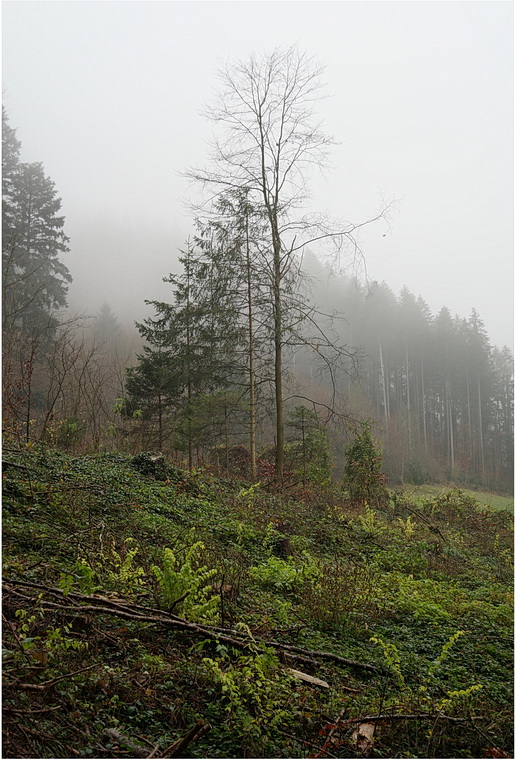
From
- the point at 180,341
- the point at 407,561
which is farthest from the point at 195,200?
the point at 407,561

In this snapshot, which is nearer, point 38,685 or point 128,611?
point 38,685

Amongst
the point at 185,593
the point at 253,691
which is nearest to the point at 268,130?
the point at 185,593

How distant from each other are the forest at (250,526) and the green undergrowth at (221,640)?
0.02m

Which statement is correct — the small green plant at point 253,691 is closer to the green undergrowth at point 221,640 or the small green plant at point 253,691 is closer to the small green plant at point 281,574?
the green undergrowth at point 221,640

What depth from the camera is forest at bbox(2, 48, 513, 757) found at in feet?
7.38

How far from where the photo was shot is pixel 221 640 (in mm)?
2711

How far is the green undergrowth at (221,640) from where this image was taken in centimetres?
209

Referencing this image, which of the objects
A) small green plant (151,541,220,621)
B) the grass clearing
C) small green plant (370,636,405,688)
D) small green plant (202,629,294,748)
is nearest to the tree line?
the grass clearing

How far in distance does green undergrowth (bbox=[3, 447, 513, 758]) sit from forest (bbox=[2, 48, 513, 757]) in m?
0.02

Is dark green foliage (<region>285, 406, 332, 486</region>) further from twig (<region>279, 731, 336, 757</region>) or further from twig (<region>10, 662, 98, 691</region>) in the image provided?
twig (<region>10, 662, 98, 691</region>)

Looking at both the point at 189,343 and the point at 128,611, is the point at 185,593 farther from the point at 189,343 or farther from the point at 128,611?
the point at 189,343

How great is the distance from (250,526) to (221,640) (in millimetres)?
3016

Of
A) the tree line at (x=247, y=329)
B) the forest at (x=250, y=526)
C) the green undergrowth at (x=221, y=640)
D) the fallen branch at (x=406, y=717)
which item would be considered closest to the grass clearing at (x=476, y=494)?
the forest at (x=250, y=526)

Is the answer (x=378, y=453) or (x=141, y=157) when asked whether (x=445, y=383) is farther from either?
(x=141, y=157)
